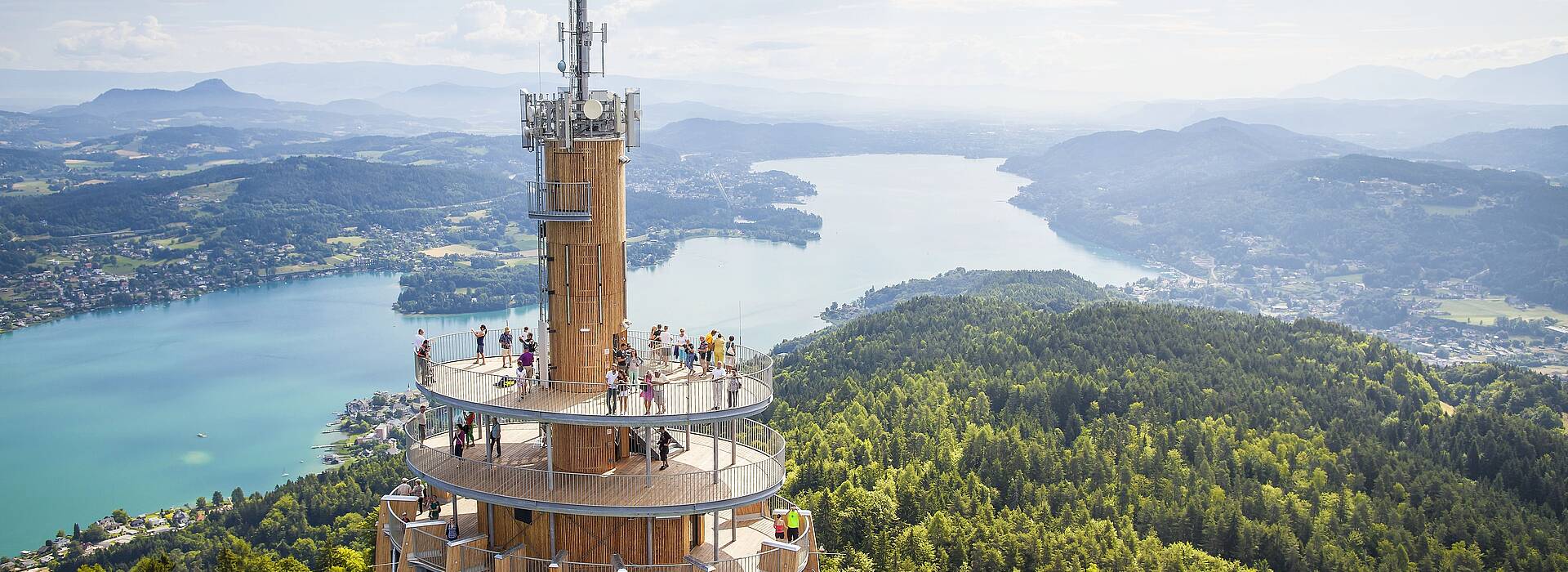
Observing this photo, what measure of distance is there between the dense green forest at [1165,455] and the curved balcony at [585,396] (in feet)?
78.1

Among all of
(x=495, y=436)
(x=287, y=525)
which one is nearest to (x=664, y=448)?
(x=495, y=436)

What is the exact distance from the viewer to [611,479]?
23.0 m

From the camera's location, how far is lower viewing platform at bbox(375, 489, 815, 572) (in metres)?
22.9

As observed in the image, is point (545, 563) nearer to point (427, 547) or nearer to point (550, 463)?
point (550, 463)

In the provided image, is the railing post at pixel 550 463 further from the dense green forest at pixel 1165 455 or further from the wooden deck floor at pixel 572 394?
the dense green forest at pixel 1165 455

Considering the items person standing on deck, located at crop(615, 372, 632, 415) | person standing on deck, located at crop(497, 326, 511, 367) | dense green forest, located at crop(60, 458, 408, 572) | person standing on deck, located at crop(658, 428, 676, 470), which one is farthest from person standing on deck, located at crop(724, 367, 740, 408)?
dense green forest, located at crop(60, 458, 408, 572)

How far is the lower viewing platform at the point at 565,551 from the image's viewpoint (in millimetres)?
22875

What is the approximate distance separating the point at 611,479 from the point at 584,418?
1.91 m

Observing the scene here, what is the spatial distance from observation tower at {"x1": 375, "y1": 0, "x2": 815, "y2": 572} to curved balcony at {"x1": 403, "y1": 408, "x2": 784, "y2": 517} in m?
0.03

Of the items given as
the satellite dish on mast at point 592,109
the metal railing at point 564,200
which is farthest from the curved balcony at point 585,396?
the satellite dish on mast at point 592,109

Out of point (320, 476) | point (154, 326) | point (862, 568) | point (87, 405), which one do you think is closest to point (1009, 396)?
point (862, 568)

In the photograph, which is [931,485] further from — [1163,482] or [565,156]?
[565,156]

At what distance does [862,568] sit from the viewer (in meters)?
45.2

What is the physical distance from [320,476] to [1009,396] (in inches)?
1899
